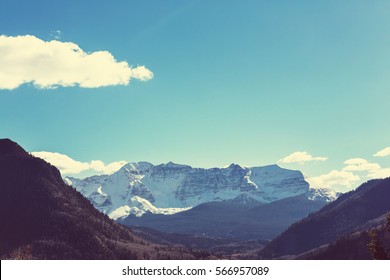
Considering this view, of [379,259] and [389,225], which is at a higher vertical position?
[389,225]
